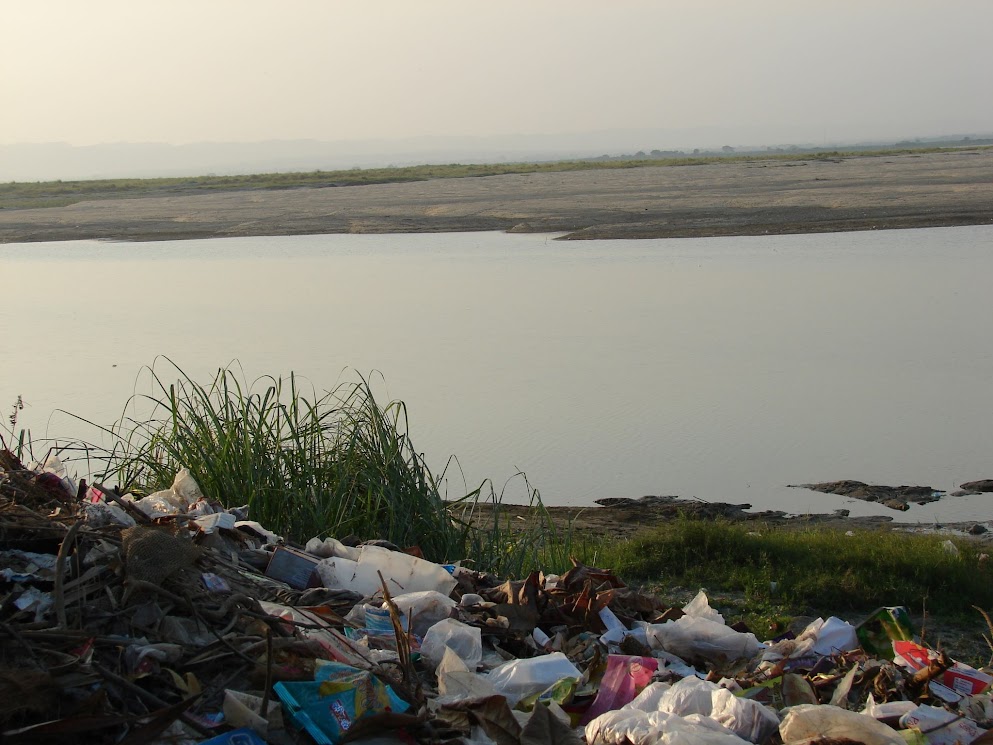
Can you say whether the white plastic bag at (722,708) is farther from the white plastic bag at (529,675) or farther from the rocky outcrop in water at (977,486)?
the rocky outcrop in water at (977,486)

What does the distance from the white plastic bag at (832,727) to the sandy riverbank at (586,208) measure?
718 inches

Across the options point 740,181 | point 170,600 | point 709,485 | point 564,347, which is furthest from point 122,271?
point 740,181

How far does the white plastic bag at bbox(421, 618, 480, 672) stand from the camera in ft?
10.4

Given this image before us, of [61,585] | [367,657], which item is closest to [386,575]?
[367,657]

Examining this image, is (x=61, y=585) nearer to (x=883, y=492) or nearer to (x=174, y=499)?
(x=174, y=499)

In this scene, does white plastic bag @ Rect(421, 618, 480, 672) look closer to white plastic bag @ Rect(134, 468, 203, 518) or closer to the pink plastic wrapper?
the pink plastic wrapper

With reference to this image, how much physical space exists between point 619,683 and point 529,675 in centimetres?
26

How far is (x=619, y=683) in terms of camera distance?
3061 millimetres

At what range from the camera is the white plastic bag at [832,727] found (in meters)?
2.56

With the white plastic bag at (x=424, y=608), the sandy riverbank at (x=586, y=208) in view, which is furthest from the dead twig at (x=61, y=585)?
the sandy riverbank at (x=586, y=208)

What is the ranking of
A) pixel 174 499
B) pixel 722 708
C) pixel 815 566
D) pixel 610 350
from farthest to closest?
pixel 610 350 → pixel 815 566 → pixel 174 499 → pixel 722 708

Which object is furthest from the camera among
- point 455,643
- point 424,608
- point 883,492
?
point 883,492

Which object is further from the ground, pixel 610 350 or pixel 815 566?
pixel 610 350

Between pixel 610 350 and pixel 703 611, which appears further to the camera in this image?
pixel 610 350
